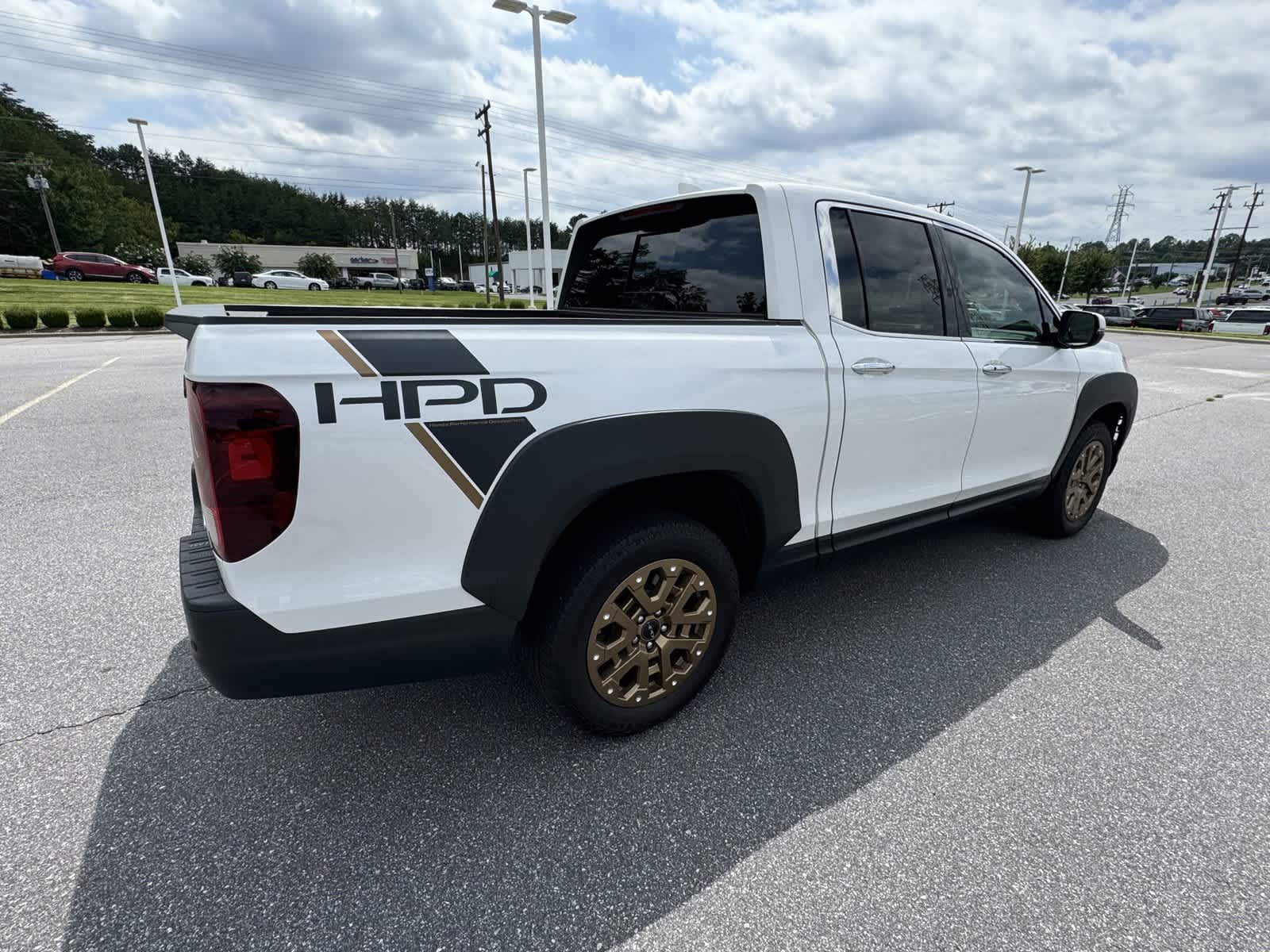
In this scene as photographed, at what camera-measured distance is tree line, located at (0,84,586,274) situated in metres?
54.1

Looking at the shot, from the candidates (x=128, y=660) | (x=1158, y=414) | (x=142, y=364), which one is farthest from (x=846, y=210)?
(x=142, y=364)

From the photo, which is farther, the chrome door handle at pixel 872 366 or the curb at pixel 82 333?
the curb at pixel 82 333

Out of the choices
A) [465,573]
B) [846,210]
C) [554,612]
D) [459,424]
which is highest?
[846,210]

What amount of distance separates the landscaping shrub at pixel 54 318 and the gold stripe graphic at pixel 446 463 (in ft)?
76.6

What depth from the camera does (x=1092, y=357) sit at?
3.80 meters

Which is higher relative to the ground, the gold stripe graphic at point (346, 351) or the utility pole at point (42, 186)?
the utility pole at point (42, 186)

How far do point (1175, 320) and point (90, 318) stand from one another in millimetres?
50428

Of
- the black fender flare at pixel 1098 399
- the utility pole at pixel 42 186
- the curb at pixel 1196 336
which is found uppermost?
the utility pole at pixel 42 186

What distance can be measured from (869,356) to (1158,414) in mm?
8885

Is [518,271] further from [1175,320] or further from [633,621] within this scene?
[633,621]

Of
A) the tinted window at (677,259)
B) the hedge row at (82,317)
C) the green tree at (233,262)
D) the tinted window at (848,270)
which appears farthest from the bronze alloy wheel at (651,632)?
the green tree at (233,262)

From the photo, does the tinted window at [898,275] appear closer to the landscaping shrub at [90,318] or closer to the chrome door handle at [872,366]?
the chrome door handle at [872,366]

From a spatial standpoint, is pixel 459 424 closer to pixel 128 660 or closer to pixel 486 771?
pixel 486 771

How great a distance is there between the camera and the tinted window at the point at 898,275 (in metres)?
2.63
